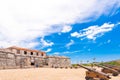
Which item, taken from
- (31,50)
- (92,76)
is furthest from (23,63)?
(92,76)

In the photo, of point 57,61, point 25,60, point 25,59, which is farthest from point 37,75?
point 57,61

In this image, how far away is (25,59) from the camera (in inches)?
1665

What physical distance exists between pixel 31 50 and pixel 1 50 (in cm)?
1904

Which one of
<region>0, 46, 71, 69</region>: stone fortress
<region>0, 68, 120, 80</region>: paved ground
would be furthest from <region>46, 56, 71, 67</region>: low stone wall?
<region>0, 68, 120, 80</region>: paved ground

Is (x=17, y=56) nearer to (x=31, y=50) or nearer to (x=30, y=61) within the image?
(x=30, y=61)

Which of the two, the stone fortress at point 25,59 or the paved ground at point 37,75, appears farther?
the stone fortress at point 25,59

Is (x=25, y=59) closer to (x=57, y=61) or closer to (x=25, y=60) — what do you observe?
(x=25, y=60)

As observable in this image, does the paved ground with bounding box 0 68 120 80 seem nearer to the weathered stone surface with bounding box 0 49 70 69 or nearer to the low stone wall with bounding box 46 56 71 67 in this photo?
the weathered stone surface with bounding box 0 49 70 69

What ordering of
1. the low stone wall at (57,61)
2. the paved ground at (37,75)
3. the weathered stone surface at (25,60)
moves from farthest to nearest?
the low stone wall at (57,61), the weathered stone surface at (25,60), the paved ground at (37,75)

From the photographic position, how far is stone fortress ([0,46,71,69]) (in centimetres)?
3708

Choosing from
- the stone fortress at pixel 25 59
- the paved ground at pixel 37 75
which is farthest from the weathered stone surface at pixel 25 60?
the paved ground at pixel 37 75

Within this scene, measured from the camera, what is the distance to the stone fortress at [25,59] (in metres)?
37.1

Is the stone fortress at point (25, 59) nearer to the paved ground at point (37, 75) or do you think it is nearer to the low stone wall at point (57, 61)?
the low stone wall at point (57, 61)

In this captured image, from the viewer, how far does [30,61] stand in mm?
43969
